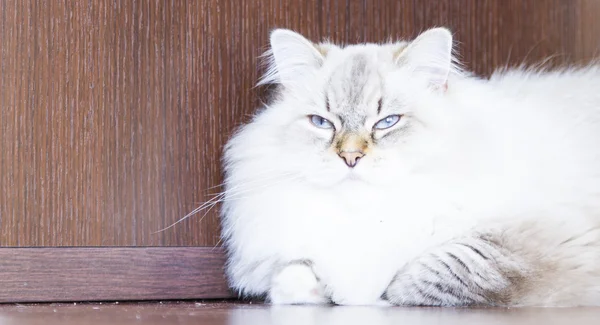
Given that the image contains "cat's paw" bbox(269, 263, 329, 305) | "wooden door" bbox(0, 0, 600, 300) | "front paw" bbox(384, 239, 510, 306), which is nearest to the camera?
"front paw" bbox(384, 239, 510, 306)

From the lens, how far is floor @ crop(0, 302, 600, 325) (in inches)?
48.7

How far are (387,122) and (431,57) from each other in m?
0.18

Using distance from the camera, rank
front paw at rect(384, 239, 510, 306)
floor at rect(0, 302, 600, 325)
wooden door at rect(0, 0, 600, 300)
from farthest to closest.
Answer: wooden door at rect(0, 0, 600, 300) < front paw at rect(384, 239, 510, 306) < floor at rect(0, 302, 600, 325)

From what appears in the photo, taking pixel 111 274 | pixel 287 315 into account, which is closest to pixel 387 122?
pixel 287 315

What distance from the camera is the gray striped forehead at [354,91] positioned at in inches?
67.4

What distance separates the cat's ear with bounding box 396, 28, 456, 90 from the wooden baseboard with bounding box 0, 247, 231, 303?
0.62m

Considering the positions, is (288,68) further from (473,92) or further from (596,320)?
(596,320)

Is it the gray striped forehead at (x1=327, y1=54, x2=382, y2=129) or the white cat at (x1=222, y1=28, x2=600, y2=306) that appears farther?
the gray striped forehead at (x1=327, y1=54, x2=382, y2=129)

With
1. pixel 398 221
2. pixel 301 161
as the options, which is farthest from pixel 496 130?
pixel 301 161

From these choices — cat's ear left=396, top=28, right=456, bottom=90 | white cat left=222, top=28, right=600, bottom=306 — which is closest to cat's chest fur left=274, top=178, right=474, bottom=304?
white cat left=222, top=28, right=600, bottom=306

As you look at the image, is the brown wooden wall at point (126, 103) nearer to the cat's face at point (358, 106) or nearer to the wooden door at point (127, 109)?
the wooden door at point (127, 109)

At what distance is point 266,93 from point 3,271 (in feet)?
2.39

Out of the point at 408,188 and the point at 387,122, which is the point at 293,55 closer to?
the point at 387,122

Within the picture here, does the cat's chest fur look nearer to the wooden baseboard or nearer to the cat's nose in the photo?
the cat's nose
